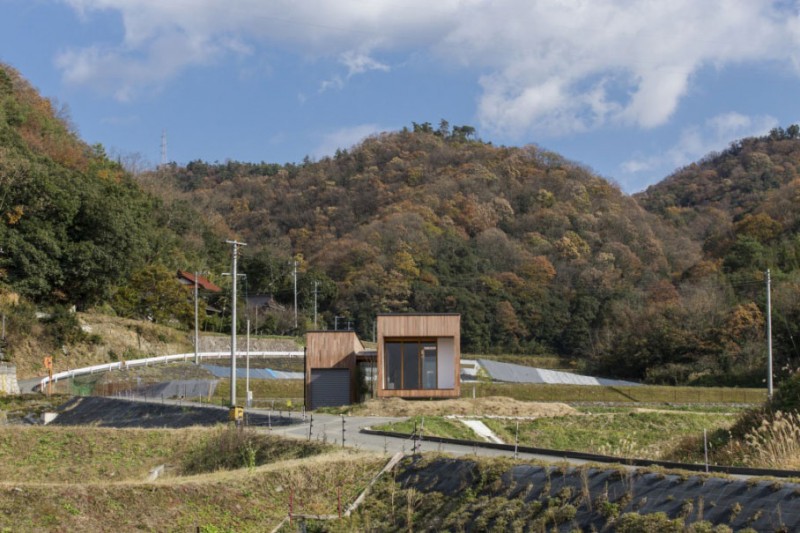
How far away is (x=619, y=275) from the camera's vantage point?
70375 mm

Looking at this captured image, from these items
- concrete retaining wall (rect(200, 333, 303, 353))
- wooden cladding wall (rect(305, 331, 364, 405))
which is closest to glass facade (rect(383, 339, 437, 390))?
wooden cladding wall (rect(305, 331, 364, 405))

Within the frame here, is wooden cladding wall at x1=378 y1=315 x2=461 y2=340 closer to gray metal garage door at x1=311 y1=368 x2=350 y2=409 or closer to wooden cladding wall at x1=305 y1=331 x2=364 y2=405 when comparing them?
wooden cladding wall at x1=305 y1=331 x2=364 y2=405

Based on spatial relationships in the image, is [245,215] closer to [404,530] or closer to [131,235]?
[131,235]

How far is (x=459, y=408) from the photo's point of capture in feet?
87.5

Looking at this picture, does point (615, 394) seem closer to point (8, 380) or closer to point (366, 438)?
point (366, 438)

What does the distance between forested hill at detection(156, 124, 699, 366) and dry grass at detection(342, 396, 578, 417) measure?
1289 inches

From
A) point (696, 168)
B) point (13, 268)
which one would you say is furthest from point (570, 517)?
point (696, 168)

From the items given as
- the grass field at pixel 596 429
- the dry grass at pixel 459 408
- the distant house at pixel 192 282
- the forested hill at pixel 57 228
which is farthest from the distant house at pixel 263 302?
the grass field at pixel 596 429

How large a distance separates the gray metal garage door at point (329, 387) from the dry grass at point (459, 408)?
142 inches

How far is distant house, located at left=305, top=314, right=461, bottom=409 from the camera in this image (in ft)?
101

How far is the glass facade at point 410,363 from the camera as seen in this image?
3083cm

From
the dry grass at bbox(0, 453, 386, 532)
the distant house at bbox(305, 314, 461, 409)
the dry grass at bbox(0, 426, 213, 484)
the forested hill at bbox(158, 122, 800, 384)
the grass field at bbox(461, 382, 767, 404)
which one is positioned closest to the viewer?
the dry grass at bbox(0, 453, 386, 532)

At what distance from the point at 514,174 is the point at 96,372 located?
54.4 m

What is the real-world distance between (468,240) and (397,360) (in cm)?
4788
